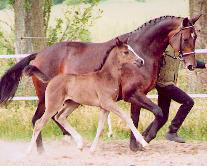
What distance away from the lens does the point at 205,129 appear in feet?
37.8

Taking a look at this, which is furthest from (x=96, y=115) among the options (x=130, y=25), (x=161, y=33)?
(x=130, y=25)

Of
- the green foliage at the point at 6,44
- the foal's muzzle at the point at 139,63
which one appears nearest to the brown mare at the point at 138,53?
the foal's muzzle at the point at 139,63

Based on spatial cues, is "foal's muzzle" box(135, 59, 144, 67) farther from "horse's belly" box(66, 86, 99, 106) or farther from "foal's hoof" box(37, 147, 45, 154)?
"foal's hoof" box(37, 147, 45, 154)

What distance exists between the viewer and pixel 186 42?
9492 millimetres

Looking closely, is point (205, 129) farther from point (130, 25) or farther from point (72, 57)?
point (130, 25)

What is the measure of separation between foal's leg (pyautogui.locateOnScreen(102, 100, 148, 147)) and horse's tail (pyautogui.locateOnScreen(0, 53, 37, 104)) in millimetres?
1723

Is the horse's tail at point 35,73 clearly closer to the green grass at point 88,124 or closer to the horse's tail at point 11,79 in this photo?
the horse's tail at point 11,79

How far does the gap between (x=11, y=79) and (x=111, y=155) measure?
1.99 meters

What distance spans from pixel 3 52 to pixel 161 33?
8.39 m

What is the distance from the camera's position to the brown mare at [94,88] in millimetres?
9352

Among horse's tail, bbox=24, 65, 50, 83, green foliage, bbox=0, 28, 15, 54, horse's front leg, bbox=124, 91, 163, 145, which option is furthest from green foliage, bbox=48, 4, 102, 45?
horse's front leg, bbox=124, 91, 163, 145

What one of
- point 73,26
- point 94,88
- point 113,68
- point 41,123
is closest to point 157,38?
point 113,68

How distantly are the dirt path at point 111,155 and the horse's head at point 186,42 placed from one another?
1.25 m

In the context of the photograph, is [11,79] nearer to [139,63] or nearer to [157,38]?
[139,63]
